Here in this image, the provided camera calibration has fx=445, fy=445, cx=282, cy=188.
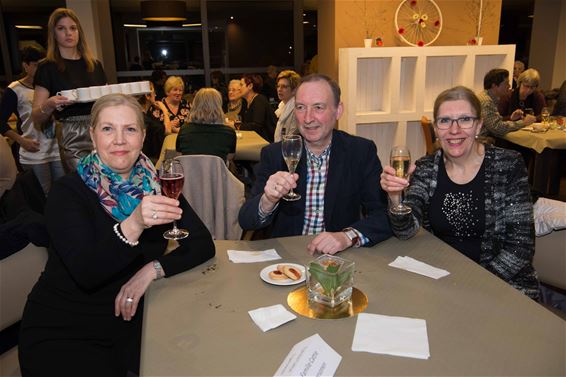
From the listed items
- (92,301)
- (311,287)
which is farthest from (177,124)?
(311,287)

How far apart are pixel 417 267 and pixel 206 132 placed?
10.0 feet

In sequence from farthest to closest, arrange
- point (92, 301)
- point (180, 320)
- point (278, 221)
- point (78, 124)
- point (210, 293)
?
1. point (78, 124)
2. point (278, 221)
3. point (92, 301)
4. point (210, 293)
5. point (180, 320)

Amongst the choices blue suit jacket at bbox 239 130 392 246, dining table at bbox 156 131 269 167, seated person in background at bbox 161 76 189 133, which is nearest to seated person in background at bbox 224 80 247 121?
seated person in background at bbox 161 76 189 133

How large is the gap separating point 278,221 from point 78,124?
1737mm

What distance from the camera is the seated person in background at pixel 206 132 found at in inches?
168

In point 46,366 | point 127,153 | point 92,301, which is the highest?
point 127,153

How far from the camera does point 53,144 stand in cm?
382

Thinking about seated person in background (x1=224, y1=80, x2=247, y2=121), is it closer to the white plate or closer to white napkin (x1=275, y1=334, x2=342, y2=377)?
the white plate

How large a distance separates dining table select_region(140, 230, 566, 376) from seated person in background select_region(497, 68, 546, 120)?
538 cm

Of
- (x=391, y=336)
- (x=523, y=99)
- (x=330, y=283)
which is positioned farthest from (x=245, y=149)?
(x=523, y=99)

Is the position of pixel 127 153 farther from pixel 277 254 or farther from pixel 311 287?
pixel 311 287

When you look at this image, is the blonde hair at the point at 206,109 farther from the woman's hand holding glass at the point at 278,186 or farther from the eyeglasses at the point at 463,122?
the eyeglasses at the point at 463,122

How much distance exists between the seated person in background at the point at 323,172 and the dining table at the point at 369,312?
534 mm

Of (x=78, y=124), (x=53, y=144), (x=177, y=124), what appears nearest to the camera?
(x=78, y=124)
